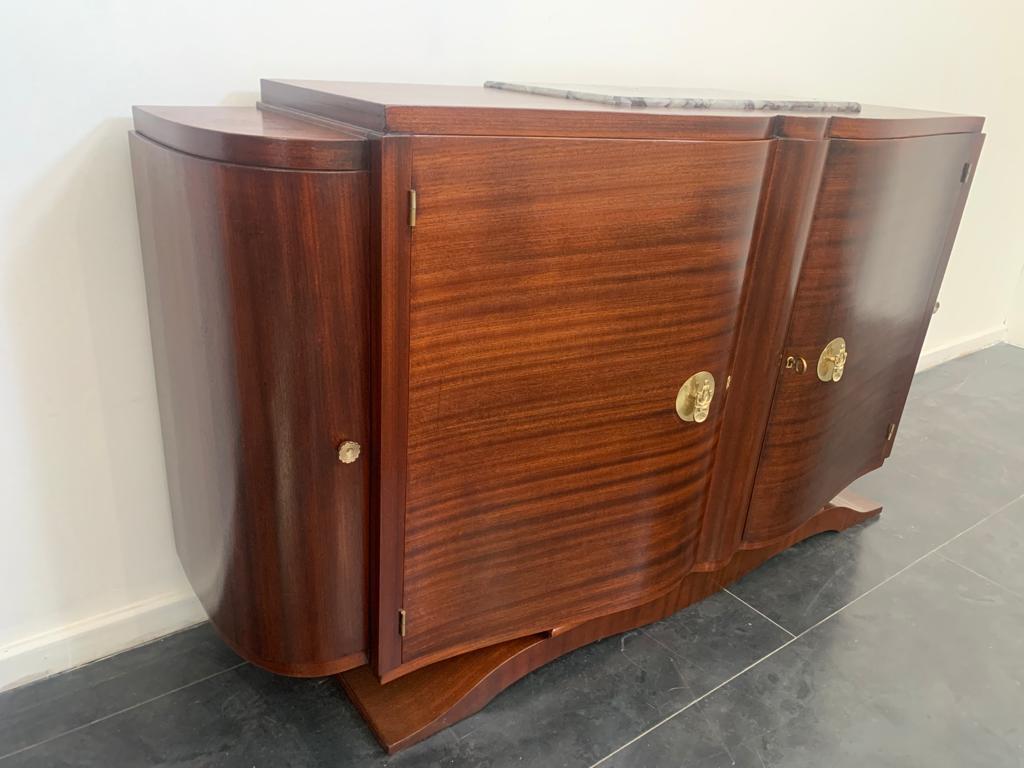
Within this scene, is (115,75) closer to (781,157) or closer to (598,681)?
(781,157)

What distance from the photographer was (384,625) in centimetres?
87

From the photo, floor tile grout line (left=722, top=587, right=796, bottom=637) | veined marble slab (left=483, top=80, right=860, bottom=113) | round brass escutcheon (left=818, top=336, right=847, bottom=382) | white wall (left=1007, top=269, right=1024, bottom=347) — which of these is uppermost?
veined marble slab (left=483, top=80, right=860, bottom=113)

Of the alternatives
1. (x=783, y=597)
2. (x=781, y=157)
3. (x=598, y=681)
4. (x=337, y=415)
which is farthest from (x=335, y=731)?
(x=781, y=157)

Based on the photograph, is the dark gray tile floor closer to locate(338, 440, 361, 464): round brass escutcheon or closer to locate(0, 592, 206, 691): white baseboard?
locate(0, 592, 206, 691): white baseboard

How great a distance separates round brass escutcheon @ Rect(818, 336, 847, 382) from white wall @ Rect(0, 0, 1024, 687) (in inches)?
21.6

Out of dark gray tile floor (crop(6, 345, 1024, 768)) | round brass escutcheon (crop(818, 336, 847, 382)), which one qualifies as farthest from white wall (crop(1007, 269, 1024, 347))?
round brass escutcheon (crop(818, 336, 847, 382))

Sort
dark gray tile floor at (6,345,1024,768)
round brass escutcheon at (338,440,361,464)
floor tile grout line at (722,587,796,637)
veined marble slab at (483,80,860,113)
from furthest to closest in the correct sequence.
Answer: floor tile grout line at (722,587,796,637)
dark gray tile floor at (6,345,1024,768)
veined marble slab at (483,80,860,113)
round brass escutcheon at (338,440,361,464)

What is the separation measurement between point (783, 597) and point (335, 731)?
2.53ft

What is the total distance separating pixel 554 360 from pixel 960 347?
2.19 meters

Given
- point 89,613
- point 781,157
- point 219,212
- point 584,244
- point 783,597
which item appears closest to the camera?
point 219,212

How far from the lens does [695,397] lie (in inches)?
38.5

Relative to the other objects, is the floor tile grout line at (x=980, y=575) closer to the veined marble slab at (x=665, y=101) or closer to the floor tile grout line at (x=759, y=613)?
the floor tile grout line at (x=759, y=613)

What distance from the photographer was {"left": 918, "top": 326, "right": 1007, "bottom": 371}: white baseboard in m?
2.41

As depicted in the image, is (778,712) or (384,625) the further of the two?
(778,712)
